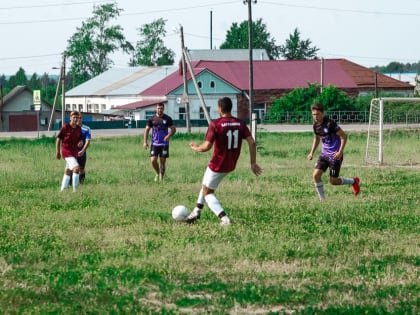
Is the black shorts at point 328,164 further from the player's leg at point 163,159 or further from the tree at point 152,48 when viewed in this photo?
the tree at point 152,48

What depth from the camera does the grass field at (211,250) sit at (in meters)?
8.52

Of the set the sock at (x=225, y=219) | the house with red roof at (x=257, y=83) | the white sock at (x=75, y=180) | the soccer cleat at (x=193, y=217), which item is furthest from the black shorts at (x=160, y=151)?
the house with red roof at (x=257, y=83)

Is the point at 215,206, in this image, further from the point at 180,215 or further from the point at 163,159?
the point at 163,159

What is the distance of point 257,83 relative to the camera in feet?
323

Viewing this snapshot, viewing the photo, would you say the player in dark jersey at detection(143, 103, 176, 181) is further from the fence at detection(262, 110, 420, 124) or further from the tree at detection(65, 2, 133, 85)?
the tree at detection(65, 2, 133, 85)

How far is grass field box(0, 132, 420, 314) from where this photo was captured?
852 centimetres

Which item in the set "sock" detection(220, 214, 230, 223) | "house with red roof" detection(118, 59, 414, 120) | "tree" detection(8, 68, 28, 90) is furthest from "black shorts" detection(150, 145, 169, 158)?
"tree" detection(8, 68, 28, 90)

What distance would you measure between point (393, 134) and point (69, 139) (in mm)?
32463

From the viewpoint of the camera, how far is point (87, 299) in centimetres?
856

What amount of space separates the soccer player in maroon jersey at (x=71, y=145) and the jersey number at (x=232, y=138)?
647cm

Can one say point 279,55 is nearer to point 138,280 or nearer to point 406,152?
point 406,152

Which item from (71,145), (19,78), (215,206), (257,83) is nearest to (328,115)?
(257,83)

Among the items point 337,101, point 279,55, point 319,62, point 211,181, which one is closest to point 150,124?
point 211,181

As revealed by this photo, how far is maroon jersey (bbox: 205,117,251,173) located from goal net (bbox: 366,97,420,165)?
16315 millimetres
